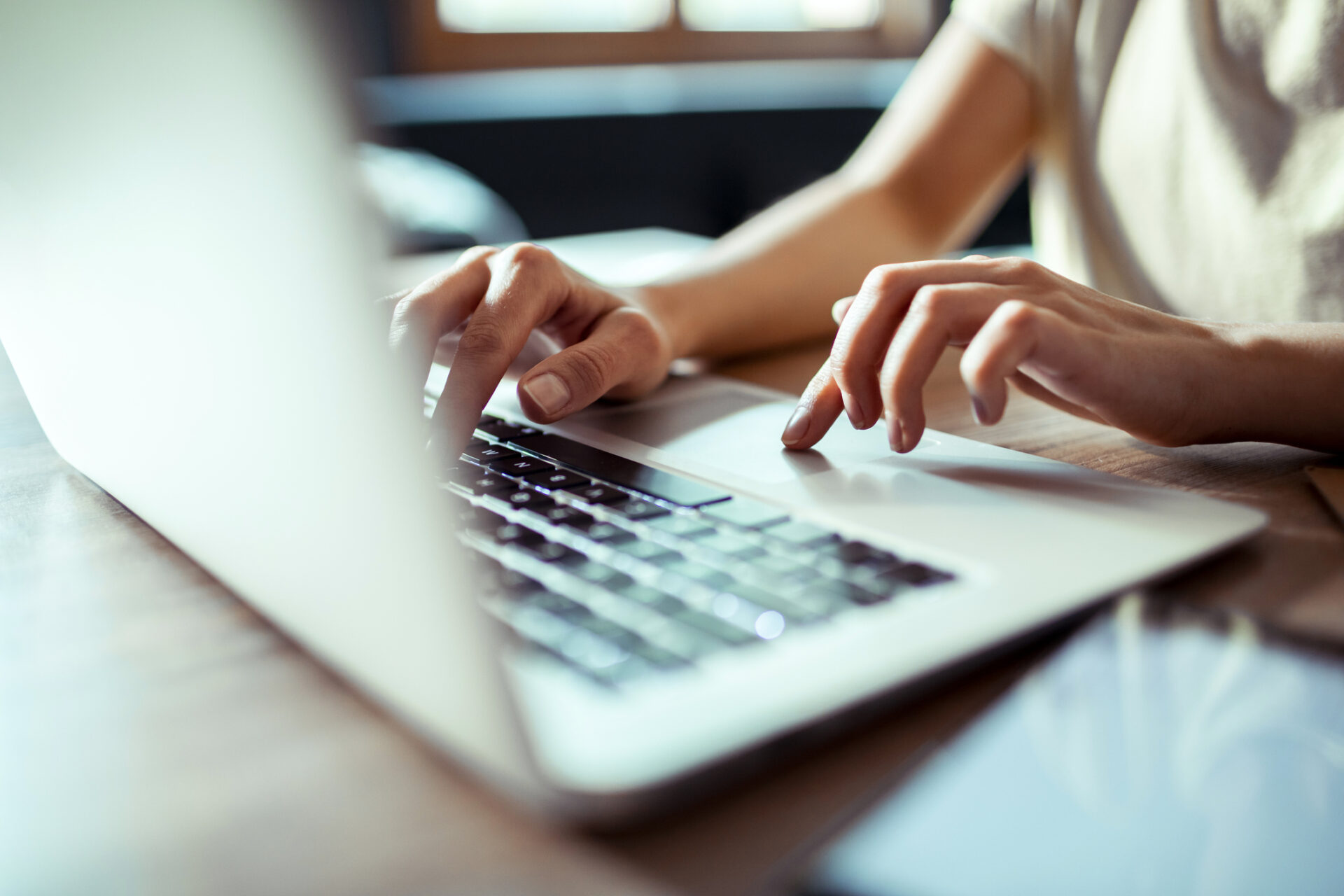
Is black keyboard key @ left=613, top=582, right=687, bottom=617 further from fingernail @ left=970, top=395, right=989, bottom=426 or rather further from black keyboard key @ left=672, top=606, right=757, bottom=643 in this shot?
fingernail @ left=970, top=395, right=989, bottom=426

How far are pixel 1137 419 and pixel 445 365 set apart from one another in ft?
1.33

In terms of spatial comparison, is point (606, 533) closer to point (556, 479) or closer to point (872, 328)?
point (556, 479)

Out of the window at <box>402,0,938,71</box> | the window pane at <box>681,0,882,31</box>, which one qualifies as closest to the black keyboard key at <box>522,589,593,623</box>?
the window at <box>402,0,938,71</box>

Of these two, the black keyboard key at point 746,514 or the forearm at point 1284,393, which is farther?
the forearm at point 1284,393

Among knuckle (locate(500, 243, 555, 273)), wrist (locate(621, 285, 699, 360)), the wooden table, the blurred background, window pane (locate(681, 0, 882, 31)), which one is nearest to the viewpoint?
the wooden table

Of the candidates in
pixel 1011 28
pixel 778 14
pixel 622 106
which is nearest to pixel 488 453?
pixel 1011 28

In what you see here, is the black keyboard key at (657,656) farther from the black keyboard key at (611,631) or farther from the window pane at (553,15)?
the window pane at (553,15)

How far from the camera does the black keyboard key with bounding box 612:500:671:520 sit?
1.16 feet

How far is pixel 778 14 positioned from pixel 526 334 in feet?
11.3

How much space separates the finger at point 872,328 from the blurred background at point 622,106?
188cm

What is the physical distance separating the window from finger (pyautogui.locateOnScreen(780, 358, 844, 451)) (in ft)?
9.01

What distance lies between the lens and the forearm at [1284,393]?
1.55ft

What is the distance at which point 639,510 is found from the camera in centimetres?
36

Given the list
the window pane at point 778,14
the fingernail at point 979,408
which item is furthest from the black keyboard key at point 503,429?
the window pane at point 778,14
